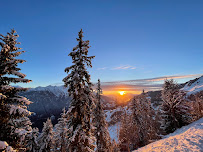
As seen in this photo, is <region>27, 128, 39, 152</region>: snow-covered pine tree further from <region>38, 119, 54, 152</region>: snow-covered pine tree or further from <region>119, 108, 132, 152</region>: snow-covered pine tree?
<region>119, 108, 132, 152</region>: snow-covered pine tree

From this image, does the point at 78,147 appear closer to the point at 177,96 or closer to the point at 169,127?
the point at 169,127

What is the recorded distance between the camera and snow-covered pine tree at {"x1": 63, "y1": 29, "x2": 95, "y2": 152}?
9765 millimetres

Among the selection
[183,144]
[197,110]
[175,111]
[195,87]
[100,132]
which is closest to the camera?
[183,144]

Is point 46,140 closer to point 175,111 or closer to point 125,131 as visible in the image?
point 125,131

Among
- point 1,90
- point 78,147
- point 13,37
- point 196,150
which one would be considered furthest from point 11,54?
point 196,150

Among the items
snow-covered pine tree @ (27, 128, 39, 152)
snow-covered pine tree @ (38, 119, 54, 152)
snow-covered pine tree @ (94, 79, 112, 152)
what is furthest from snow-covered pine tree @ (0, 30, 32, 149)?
snow-covered pine tree @ (38, 119, 54, 152)

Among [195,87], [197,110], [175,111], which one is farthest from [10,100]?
[195,87]

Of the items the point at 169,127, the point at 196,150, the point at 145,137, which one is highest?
the point at 196,150

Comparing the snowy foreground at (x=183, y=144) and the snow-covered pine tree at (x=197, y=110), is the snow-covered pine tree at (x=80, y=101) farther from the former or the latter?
the snow-covered pine tree at (x=197, y=110)

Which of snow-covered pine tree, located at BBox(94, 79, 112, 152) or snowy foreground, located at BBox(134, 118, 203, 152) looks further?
snow-covered pine tree, located at BBox(94, 79, 112, 152)

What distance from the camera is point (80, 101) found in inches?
404

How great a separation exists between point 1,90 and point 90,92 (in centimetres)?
640

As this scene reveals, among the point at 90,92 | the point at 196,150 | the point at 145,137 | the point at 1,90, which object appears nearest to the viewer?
the point at 1,90

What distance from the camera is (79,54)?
34.7ft
